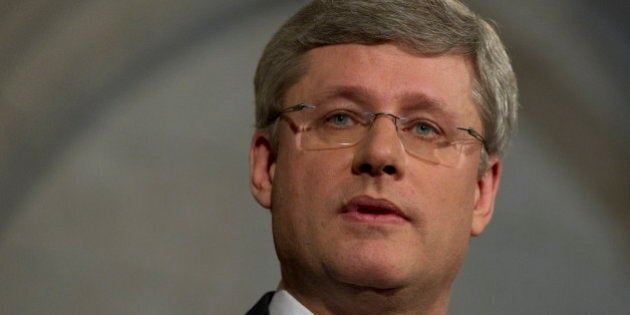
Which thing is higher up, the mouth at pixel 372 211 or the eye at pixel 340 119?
the eye at pixel 340 119

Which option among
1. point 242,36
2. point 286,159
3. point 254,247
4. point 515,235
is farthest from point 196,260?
point 286,159

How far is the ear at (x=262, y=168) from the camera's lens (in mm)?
3162

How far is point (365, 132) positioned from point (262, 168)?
352mm

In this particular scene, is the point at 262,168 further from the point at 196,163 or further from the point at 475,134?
the point at 196,163

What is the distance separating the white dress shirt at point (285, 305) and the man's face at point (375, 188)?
36mm

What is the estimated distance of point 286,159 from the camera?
3064 mm

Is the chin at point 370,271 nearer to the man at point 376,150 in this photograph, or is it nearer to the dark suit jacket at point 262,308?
the man at point 376,150

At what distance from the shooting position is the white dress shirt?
2982 millimetres

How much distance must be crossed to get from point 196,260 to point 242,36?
2.96 feet

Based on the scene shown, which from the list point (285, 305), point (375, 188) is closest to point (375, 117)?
point (375, 188)

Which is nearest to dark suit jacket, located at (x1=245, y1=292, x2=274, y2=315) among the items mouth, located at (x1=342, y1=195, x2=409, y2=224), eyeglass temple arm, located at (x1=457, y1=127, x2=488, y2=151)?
mouth, located at (x1=342, y1=195, x2=409, y2=224)

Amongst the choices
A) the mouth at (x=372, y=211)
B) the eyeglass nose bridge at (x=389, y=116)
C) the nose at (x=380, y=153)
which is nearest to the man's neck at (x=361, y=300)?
the mouth at (x=372, y=211)

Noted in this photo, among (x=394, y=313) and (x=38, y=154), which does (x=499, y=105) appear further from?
(x=38, y=154)

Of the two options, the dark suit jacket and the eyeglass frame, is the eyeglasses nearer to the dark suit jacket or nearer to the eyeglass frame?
the eyeglass frame
